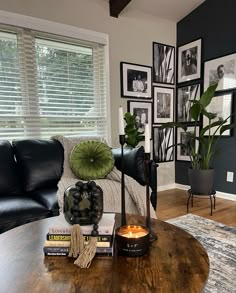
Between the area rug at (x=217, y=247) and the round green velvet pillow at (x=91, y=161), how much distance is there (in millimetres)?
938

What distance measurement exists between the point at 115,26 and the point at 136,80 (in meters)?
0.74

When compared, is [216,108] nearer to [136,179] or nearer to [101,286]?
[136,179]

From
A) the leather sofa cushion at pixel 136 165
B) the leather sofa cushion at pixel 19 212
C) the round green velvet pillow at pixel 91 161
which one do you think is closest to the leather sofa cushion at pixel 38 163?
the round green velvet pillow at pixel 91 161

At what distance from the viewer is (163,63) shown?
3650mm

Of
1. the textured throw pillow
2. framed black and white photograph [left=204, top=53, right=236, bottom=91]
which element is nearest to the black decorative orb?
the textured throw pillow

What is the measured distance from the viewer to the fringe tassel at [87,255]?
2.76 ft

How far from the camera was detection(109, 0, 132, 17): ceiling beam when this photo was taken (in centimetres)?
294

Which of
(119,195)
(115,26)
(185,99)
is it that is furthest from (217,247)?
(115,26)

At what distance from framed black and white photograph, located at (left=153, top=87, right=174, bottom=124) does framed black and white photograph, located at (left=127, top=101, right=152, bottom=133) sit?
0.40 ft

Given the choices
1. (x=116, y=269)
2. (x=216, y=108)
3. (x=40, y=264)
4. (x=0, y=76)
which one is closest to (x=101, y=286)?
(x=116, y=269)

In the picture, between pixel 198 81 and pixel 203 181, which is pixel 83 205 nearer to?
pixel 203 181

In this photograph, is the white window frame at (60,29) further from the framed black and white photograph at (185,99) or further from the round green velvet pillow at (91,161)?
the framed black and white photograph at (185,99)

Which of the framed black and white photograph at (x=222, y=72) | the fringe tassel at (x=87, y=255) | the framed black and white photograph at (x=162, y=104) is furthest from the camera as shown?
the framed black and white photograph at (x=162, y=104)

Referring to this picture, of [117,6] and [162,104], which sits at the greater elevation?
[117,6]
